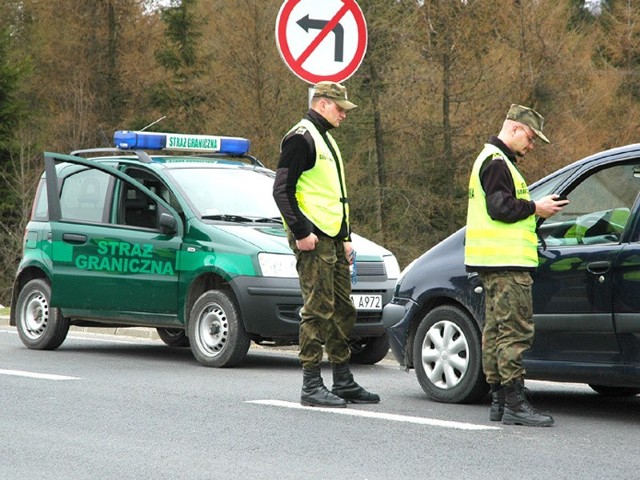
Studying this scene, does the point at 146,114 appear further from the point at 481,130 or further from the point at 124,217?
the point at 124,217

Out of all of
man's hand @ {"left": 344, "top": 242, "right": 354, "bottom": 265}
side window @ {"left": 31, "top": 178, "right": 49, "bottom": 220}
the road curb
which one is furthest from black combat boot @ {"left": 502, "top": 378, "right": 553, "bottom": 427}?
the road curb

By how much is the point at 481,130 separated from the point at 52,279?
21.0 m

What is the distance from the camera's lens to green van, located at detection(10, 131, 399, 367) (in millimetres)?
10422

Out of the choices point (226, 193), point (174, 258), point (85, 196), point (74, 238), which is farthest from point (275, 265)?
point (85, 196)

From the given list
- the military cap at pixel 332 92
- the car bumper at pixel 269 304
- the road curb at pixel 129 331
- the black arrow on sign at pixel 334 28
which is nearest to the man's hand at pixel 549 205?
the military cap at pixel 332 92

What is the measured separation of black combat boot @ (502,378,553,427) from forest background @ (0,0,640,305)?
66.8 feet

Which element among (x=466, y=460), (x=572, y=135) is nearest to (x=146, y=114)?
(x=572, y=135)

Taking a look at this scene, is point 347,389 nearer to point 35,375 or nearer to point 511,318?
point 511,318

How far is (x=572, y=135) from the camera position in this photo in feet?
101

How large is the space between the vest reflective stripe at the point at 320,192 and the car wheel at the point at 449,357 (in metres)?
0.91

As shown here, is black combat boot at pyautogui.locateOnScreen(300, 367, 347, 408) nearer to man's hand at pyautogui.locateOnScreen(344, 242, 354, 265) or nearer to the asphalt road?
the asphalt road

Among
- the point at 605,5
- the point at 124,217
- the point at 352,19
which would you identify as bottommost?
the point at 124,217

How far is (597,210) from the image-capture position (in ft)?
24.8

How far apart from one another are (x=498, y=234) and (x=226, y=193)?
4509 millimetres
